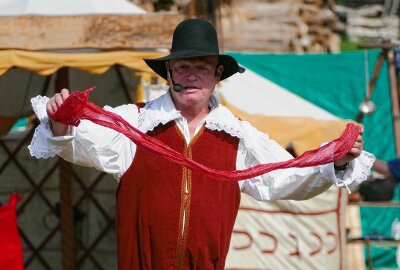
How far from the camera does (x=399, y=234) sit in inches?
419

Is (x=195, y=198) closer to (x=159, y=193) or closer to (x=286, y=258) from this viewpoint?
(x=159, y=193)

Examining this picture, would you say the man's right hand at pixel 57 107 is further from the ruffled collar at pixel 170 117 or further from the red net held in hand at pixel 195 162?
the ruffled collar at pixel 170 117

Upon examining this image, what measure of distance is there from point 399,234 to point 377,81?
2781mm

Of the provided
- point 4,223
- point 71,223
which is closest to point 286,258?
point 71,223

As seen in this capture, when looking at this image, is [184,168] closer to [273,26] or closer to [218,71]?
[218,71]

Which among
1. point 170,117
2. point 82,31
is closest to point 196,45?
point 170,117

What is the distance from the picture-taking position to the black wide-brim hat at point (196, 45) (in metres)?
4.41

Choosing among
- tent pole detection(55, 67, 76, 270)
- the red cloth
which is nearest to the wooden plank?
the red cloth

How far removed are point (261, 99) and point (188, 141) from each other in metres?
4.83

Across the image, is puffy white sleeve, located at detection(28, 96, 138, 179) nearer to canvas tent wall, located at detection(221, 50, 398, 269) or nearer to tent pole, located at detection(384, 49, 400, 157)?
tent pole, located at detection(384, 49, 400, 157)

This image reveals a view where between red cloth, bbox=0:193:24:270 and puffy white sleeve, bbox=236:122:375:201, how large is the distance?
2.34m

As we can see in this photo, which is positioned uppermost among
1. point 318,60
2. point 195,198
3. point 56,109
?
point 318,60

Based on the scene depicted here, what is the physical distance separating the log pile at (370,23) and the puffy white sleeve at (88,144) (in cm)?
1593

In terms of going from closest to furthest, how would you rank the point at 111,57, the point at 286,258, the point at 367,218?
1. the point at 111,57
2. the point at 286,258
3. the point at 367,218
